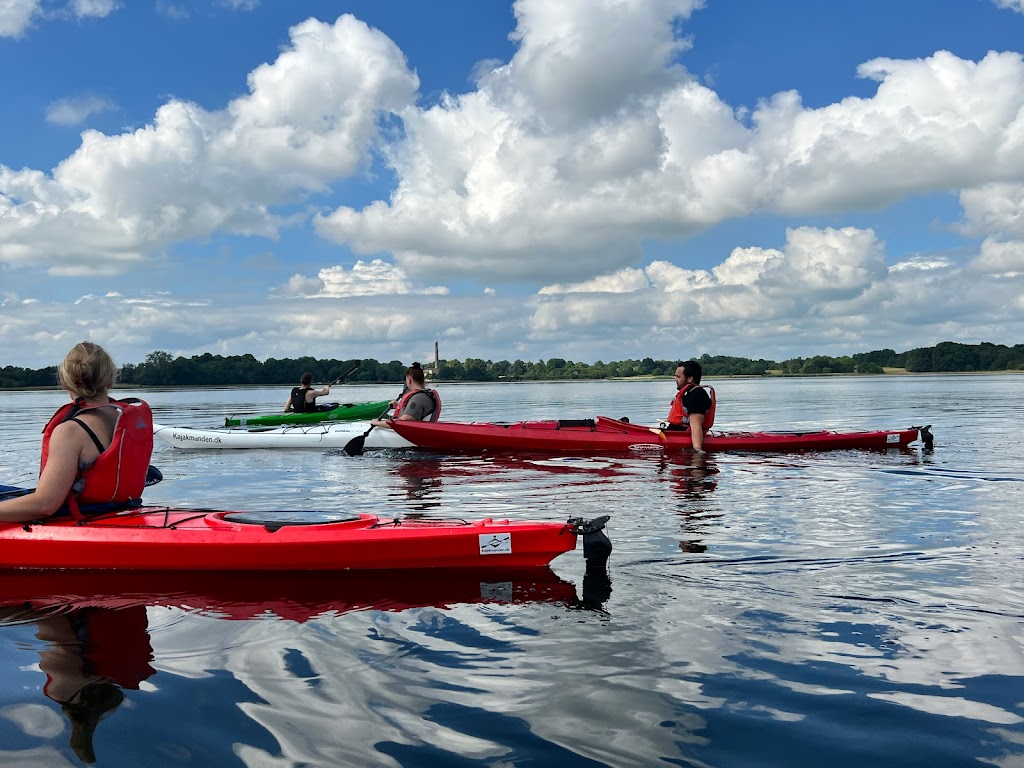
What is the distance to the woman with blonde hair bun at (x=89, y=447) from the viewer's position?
5.68 metres

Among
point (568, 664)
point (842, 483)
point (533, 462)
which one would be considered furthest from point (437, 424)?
point (568, 664)

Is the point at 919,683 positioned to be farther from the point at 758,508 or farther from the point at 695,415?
the point at 695,415

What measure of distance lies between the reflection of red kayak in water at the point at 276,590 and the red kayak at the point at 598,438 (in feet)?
29.5

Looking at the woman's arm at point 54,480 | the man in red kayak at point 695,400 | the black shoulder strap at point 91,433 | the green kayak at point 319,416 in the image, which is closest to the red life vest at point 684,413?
the man in red kayak at point 695,400

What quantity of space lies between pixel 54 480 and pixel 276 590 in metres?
1.85

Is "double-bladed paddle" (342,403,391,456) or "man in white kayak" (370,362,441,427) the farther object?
"man in white kayak" (370,362,441,427)

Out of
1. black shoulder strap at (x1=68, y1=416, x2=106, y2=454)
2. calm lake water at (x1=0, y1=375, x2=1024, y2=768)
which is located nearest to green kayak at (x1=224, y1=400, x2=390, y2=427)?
calm lake water at (x1=0, y1=375, x2=1024, y2=768)

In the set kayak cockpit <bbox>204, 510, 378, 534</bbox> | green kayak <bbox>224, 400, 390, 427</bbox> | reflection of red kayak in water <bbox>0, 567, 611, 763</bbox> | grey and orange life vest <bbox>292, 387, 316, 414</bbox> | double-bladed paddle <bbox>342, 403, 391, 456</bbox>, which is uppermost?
grey and orange life vest <bbox>292, 387, 316, 414</bbox>

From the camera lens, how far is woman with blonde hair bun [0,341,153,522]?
5680 mm

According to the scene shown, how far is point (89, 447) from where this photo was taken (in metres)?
5.87

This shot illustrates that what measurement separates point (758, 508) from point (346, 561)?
16.6 feet

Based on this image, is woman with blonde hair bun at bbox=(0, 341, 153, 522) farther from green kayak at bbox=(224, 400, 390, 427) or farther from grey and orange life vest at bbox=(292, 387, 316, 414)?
grey and orange life vest at bbox=(292, 387, 316, 414)

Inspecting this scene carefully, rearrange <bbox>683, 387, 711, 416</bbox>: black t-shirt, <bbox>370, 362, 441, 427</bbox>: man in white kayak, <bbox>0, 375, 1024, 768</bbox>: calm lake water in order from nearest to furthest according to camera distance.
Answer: <bbox>0, 375, 1024, 768</bbox>: calm lake water < <bbox>683, 387, 711, 416</bbox>: black t-shirt < <bbox>370, 362, 441, 427</bbox>: man in white kayak

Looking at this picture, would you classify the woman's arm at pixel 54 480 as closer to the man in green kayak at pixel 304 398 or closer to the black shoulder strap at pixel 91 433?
the black shoulder strap at pixel 91 433
